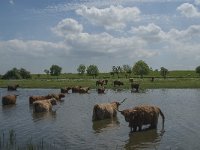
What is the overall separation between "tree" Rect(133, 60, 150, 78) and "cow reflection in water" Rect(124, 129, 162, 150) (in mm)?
104268

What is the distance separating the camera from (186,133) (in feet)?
63.1

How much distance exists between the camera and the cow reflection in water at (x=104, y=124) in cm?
2131

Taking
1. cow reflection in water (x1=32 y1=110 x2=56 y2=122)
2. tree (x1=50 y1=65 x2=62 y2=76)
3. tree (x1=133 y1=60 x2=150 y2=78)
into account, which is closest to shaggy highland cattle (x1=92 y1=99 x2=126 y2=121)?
cow reflection in water (x1=32 y1=110 x2=56 y2=122)

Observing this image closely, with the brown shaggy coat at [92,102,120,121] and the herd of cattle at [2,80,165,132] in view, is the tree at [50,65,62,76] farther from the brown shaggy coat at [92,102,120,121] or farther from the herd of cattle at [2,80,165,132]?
the brown shaggy coat at [92,102,120,121]

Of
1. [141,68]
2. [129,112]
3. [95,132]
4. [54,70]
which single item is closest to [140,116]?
[129,112]

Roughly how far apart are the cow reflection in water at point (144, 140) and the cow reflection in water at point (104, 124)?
8.01ft

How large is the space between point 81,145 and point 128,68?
13639 cm

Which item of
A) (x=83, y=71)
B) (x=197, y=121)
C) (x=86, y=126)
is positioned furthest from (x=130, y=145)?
(x=83, y=71)

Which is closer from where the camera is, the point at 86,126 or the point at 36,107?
the point at 86,126

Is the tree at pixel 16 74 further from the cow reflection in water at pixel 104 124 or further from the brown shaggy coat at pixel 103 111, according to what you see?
the cow reflection in water at pixel 104 124

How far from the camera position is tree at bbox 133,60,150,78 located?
124000 millimetres

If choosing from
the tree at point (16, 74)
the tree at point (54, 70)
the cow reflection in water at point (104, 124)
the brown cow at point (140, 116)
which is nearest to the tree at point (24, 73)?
the tree at point (16, 74)

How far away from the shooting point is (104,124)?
23.0m

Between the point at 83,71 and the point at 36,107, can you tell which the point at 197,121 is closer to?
the point at 36,107
